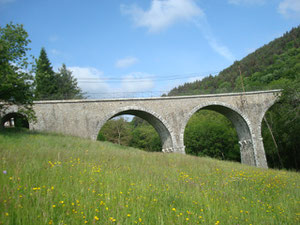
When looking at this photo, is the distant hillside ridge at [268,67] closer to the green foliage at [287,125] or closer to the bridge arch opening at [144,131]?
the bridge arch opening at [144,131]

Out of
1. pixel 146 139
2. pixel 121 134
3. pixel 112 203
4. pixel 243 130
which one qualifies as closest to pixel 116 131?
pixel 121 134

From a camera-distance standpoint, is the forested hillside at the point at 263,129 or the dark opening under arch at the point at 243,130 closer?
the forested hillside at the point at 263,129

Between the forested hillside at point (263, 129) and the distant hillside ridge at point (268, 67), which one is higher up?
the distant hillside ridge at point (268, 67)

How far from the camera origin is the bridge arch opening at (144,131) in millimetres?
21438

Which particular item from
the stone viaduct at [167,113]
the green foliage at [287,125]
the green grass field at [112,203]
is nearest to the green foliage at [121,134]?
the stone viaduct at [167,113]

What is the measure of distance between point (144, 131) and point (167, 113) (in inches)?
1373

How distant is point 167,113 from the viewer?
70.8 feet

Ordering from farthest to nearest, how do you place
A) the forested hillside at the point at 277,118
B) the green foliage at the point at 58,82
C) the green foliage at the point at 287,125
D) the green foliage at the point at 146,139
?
the green foliage at the point at 146,139
the green foliage at the point at 58,82
the forested hillside at the point at 277,118
the green foliage at the point at 287,125

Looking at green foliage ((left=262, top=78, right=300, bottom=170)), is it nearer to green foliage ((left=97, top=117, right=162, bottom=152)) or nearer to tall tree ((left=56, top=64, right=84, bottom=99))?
green foliage ((left=97, top=117, right=162, bottom=152))

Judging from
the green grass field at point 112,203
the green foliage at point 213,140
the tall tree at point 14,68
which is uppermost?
the tall tree at point 14,68

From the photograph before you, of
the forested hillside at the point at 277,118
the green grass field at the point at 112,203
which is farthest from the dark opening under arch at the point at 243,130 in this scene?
the green grass field at the point at 112,203

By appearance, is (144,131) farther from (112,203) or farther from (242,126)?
(112,203)

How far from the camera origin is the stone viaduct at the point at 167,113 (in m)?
18.5

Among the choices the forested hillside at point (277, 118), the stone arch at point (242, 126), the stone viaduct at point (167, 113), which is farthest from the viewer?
the stone arch at point (242, 126)
